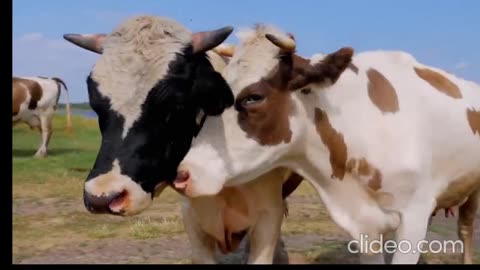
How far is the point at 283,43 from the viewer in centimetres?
401

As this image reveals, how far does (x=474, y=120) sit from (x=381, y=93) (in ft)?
3.20

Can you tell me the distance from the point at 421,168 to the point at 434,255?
10.3 ft

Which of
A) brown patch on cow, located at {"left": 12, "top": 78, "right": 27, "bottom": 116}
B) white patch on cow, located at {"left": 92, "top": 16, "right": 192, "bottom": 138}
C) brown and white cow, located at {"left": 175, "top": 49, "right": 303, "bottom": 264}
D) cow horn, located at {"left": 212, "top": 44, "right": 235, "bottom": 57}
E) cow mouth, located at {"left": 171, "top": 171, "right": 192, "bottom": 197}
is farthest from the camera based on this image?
brown patch on cow, located at {"left": 12, "top": 78, "right": 27, "bottom": 116}

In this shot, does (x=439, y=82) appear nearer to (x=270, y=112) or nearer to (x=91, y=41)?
(x=270, y=112)

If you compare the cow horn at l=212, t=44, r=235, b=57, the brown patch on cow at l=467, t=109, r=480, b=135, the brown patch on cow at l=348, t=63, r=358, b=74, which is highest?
the brown patch on cow at l=348, t=63, r=358, b=74

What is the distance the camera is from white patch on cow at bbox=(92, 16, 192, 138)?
3551mm

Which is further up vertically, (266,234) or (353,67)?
(353,67)

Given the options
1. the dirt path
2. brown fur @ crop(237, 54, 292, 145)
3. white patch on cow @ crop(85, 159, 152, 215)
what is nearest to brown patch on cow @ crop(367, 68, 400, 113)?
brown fur @ crop(237, 54, 292, 145)

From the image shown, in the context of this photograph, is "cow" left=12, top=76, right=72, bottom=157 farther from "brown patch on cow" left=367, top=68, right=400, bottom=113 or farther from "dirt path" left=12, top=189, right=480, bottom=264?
"brown patch on cow" left=367, top=68, right=400, bottom=113

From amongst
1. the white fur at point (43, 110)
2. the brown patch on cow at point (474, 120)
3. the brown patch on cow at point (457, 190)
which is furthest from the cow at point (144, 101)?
the white fur at point (43, 110)

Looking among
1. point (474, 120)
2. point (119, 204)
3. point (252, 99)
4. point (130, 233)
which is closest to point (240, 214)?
point (252, 99)

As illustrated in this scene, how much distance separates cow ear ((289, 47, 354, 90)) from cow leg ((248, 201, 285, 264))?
102cm

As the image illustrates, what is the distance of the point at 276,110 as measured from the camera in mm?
4094
